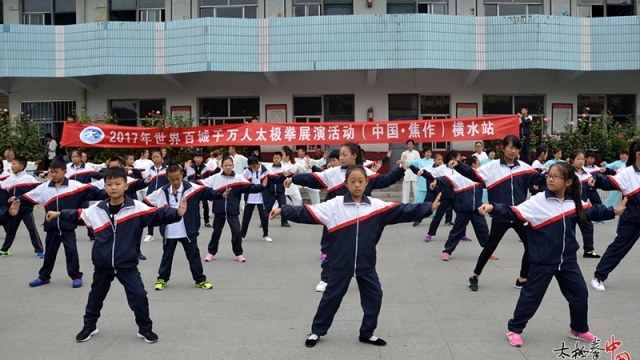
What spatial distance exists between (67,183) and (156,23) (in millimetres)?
11258

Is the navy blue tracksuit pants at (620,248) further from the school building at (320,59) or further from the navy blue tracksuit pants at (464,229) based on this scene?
the school building at (320,59)

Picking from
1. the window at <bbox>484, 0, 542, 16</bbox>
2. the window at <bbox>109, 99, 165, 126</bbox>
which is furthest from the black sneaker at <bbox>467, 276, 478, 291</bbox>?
the window at <bbox>109, 99, 165, 126</bbox>

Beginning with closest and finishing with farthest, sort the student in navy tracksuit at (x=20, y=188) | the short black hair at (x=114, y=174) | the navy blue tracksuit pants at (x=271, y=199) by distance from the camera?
1. the short black hair at (x=114, y=174)
2. the student in navy tracksuit at (x=20, y=188)
3. the navy blue tracksuit pants at (x=271, y=199)

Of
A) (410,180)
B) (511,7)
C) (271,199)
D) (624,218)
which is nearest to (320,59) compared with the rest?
(410,180)

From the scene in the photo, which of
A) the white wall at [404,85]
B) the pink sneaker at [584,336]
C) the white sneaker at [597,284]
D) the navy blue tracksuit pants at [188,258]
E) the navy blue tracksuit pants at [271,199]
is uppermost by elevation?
the white wall at [404,85]

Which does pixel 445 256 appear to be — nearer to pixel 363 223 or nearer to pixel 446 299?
pixel 446 299

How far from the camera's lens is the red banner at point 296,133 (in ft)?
47.5

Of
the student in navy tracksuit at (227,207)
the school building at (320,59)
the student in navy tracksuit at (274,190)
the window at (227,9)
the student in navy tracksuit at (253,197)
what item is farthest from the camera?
the window at (227,9)

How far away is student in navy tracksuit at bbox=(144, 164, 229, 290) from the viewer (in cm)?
671

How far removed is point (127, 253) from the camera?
492 cm

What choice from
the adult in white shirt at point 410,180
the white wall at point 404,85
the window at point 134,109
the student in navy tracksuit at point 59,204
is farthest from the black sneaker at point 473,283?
the window at point 134,109

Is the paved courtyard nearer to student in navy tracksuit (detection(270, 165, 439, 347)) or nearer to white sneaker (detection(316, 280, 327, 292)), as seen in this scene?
white sneaker (detection(316, 280, 327, 292))

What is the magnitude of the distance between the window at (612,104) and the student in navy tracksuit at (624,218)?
41.9ft

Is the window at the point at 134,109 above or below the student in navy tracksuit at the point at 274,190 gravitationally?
above
